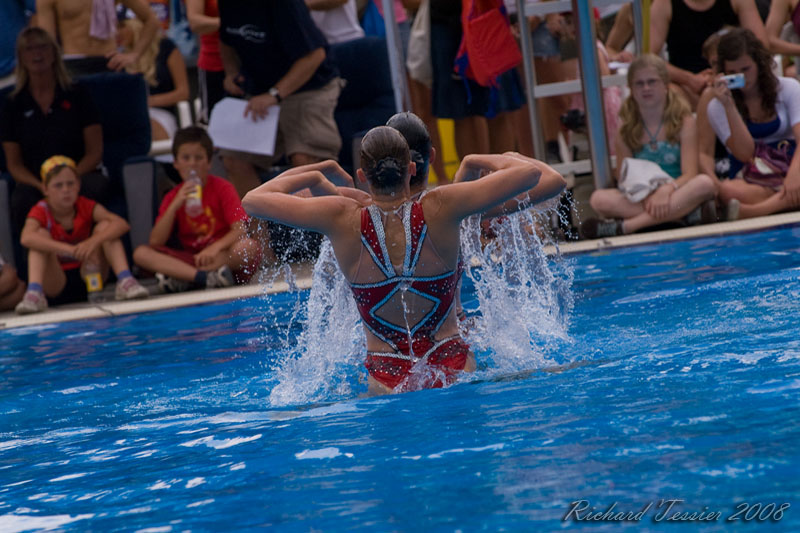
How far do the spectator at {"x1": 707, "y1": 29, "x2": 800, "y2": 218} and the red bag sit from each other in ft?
5.20

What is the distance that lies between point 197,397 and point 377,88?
558 cm

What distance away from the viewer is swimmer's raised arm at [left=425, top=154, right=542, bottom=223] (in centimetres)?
395

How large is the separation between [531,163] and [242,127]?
481cm

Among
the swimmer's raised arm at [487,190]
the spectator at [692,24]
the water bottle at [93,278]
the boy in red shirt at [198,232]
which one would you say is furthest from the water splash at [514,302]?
the spectator at [692,24]

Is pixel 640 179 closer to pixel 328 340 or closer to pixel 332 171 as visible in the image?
pixel 328 340

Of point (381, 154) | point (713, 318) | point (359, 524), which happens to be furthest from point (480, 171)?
point (359, 524)

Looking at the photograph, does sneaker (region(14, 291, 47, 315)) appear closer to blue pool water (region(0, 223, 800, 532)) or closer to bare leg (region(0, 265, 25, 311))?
bare leg (region(0, 265, 25, 311))

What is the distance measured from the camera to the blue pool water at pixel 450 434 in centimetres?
272

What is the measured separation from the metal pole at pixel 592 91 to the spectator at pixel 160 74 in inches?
165

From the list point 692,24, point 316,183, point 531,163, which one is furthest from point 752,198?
point 316,183

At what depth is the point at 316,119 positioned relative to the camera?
8.61 meters

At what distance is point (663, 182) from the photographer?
8156 millimetres

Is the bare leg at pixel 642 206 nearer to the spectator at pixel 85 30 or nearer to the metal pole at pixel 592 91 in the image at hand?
the metal pole at pixel 592 91

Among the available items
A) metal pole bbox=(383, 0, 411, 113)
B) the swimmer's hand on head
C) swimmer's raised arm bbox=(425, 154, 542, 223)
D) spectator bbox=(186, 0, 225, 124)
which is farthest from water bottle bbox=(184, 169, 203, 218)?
swimmer's raised arm bbox=(425, 154, 542, 223)
